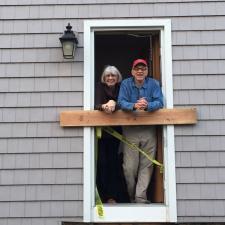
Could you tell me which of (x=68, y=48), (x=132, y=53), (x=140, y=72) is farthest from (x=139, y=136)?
(x=132, y=53)

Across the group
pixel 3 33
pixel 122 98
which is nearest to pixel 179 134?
pixel 122 98

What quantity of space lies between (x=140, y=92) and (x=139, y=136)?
0.44 metres

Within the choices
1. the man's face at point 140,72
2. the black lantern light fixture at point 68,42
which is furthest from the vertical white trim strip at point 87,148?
the man's face at point 140,72

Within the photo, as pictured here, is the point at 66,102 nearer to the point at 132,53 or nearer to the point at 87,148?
the point at 87,148

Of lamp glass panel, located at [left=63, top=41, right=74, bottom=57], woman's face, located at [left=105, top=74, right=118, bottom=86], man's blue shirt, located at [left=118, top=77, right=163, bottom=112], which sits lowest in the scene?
man's blue shirt, located at [left=118, top=77, right=163, bottom=112]

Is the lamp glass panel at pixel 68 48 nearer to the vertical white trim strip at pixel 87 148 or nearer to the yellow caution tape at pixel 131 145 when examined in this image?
the vertical white trim strip at pixel 87 148

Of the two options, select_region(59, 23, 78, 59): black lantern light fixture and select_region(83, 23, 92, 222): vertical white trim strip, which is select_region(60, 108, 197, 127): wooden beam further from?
select_region(59, 23, 78, 59): black lantern light fixture

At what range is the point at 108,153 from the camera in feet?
15.4

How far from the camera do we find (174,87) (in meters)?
4.42

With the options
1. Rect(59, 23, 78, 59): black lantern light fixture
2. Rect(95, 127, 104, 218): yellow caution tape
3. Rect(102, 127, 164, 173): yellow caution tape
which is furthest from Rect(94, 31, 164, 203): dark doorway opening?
Rect(95, 127, 104, 218): yellow caution tape

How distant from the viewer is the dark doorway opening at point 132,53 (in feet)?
14.8

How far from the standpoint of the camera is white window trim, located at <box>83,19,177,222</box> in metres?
4.24

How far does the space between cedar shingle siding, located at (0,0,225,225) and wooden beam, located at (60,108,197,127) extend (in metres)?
0.08

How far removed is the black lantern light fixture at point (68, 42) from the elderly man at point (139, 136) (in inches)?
24.0
